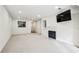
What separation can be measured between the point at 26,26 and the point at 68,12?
10848mm

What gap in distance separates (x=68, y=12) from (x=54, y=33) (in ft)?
10.8

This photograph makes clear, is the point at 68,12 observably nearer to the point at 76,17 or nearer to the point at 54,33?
the point at 76,17

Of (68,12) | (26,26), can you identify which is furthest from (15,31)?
(68,12)

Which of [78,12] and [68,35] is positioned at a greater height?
[78,12]

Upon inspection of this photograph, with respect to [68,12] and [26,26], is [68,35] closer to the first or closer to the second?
[68,12]
